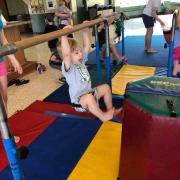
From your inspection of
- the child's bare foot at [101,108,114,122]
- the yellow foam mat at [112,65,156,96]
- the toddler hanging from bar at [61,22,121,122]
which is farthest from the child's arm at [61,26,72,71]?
the yellow foam mat at [112,65,156,96]

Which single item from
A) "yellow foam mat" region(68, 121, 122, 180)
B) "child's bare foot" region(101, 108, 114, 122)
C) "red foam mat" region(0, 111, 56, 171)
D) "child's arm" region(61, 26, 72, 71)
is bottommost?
"red foam mat" region(0, 111, 56, 171)

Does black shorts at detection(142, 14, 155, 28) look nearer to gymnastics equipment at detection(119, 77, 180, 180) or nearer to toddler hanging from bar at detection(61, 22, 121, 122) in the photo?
toddler hanging from bar at detection(61, 22, 121, 122)

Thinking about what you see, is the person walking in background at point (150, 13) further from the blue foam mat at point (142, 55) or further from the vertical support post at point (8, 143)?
the vertical support post at point (8, 143)

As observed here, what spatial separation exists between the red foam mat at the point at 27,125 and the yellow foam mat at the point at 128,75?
115cm

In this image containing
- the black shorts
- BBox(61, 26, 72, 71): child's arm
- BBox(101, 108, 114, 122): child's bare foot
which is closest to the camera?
BBox(61, 26, 72, 71): child's arm

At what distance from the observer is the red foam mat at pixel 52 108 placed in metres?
2.75

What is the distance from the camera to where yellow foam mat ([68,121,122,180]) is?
175 centimetres

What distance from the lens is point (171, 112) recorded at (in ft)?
3.91

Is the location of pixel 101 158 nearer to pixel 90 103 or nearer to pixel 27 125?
pixel 90 103

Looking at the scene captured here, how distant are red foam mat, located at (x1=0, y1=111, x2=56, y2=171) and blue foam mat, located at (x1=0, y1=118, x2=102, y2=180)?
8cm

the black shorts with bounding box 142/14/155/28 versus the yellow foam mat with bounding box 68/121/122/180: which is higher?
the black shorts with bounding box 142/14/155/28

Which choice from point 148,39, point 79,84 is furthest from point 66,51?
point 148,39

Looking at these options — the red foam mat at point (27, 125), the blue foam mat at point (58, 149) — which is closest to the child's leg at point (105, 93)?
the blue foam mat at point (58, 149)

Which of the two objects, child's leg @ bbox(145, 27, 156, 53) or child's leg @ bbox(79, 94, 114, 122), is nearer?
child's leg @ bbox(79, 94, 114, 122)
